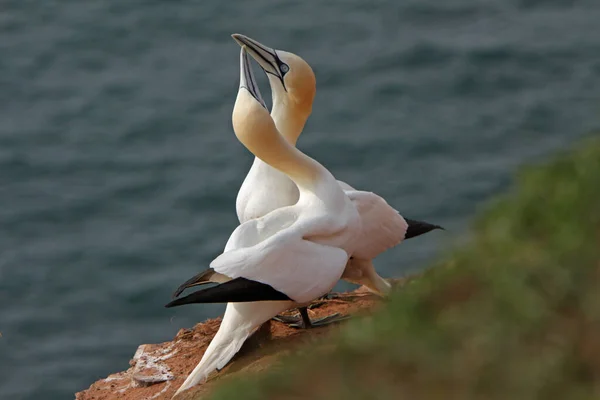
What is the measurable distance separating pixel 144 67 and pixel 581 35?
5.78 metres

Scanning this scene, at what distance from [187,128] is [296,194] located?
726cm

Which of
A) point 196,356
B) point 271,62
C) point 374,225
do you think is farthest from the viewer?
point 271,62

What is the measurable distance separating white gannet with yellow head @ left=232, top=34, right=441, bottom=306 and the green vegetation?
2674 millimetres

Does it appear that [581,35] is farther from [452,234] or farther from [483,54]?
[452,234]

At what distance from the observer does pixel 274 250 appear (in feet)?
26.0

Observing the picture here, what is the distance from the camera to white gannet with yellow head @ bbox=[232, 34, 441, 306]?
28.8 ft

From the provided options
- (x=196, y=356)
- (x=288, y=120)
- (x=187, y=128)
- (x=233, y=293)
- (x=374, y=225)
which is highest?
(x=288, y=120)

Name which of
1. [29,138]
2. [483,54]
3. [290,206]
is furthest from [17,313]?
[483,54]

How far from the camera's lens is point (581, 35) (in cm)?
1738

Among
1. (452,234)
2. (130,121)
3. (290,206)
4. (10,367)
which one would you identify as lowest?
(10,367)

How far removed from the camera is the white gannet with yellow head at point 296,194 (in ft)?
28.8

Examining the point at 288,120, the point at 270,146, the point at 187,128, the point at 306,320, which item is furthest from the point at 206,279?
the point at 187,128

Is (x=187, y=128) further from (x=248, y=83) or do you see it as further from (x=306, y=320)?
(x=306, y=320)

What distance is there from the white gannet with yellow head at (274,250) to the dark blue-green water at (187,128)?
4643mm
